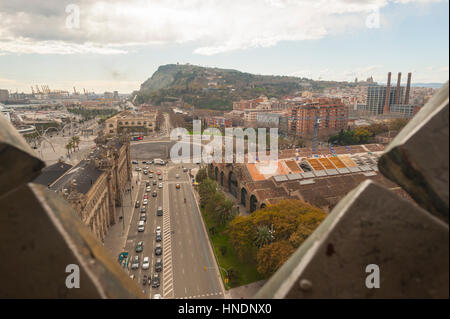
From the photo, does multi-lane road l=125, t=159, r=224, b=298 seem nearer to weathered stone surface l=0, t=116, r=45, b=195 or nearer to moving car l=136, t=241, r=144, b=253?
moving car l=136, t=241, r=144, b=253

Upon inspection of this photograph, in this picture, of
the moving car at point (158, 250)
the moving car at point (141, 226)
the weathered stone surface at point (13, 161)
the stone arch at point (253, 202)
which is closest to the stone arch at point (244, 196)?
the stone arch at point (253, 202)

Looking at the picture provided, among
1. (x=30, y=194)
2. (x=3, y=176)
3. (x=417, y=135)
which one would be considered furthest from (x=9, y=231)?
(x=417, y=135)

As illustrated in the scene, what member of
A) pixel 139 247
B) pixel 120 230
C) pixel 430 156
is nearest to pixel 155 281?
pixel 139 247

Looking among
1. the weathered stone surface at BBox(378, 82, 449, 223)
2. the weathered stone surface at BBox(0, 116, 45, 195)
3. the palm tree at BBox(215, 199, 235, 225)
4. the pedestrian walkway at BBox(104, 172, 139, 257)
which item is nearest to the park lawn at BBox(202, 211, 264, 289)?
the palm tree at BBox(215, 199, 235, 225)

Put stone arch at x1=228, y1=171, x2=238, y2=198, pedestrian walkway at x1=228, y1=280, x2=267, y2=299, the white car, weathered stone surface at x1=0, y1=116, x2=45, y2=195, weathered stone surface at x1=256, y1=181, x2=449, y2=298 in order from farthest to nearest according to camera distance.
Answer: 1. stone arch at x1=228, y1=171, x2=238, y2=198
2. the white car
3. pedestrian walkway at x1=228, y1=280, x2=267, y2=299
4. weathered stone surface at x1=0, y1=116, x2=45, y2=195
5. weathered stone surface at x1=256, y1=181, x2=449, y2=298

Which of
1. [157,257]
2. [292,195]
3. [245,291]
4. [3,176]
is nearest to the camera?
[3,176]

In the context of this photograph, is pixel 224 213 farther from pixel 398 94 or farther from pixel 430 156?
pixel 398 94

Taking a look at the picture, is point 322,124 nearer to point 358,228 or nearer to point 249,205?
point 249,205
